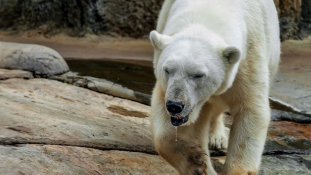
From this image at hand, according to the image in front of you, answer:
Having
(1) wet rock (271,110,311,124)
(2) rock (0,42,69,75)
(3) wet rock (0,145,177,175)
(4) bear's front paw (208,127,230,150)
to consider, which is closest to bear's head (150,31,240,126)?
(3) wet rock (0,145,177,175)

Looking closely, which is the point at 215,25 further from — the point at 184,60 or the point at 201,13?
the point at 184,60

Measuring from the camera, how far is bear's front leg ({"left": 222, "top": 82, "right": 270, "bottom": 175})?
352 centimetres

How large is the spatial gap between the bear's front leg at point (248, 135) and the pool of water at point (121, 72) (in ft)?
9.41

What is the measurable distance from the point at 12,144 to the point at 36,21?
27.5 ft

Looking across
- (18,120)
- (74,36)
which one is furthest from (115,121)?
(74,36)

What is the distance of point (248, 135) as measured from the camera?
356 centimetres

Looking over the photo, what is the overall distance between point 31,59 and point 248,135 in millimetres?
3772

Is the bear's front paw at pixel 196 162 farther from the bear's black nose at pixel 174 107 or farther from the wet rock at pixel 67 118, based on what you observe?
the wet rock at pixel 67 118

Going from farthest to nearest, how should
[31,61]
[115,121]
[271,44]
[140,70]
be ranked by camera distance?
[140,70] < [31,61] < [115,121] < [271,44]

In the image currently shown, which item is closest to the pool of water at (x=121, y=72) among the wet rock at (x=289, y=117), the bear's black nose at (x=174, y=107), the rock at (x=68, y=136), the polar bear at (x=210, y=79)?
the rock at (x=68, y=136)

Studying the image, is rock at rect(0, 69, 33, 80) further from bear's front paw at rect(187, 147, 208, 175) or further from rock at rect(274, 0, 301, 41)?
rock at rect(274, 0, 301, 41)

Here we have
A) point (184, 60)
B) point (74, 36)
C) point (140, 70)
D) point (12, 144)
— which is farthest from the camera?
point (74, 36)

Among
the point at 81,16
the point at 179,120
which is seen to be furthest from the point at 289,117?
the point at 81,16

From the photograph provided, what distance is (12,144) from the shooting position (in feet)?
10.6
